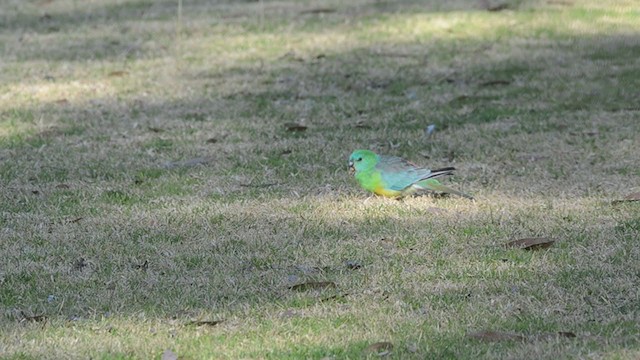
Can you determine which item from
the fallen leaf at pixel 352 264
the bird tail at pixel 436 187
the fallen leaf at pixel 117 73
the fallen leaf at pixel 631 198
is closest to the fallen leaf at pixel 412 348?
the fallen leaf at pixel 352 264

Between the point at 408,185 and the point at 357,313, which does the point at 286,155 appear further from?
the point at 357,313

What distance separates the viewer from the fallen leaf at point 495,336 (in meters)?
4.26

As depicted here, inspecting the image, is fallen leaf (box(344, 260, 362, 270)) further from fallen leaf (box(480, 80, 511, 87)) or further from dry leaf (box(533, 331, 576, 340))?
fallen leaf (box(480, 80, 511, 87))

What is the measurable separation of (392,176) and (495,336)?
7.03 feet

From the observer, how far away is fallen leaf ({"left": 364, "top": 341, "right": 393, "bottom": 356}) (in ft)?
13.7

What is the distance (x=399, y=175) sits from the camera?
6.32 m

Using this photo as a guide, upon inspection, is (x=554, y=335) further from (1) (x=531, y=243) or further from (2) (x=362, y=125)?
(2) (x=362, y=125)

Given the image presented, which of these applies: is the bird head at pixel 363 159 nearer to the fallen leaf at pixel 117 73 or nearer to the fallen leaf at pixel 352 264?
the fallen leaf at pixel 352 264

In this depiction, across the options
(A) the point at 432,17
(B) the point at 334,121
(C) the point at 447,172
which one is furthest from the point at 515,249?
(A) the point at 432,17

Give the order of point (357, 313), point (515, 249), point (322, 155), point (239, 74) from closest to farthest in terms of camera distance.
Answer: point (357, 313), point (515, 249), point (322, 155), point (239, 74)

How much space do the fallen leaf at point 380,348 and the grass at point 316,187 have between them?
5cm

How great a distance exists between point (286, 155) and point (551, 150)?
178cm

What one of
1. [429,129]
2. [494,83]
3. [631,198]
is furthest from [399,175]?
[494,83]

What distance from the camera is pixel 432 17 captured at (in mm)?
13297
